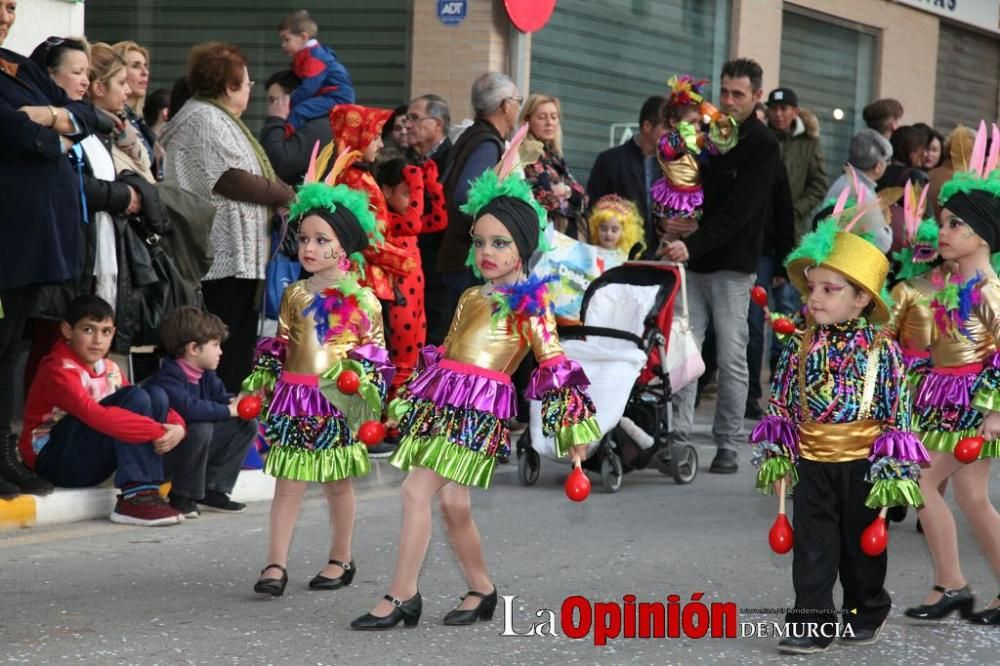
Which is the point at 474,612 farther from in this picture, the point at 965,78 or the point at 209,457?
the point at 965,78

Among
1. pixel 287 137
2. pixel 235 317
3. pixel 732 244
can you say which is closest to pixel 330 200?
pixel 235 317

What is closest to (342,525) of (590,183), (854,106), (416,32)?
(590,183)

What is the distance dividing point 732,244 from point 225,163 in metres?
3.15

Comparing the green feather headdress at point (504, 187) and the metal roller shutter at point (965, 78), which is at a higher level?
the metal roller shutter at point (965, 78)

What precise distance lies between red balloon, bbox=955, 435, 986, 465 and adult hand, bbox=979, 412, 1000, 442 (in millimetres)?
173

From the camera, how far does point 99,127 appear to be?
825 cm

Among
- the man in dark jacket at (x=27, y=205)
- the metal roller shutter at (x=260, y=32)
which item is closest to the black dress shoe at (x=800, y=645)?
the man in dark jacket at (x=27, y=205)

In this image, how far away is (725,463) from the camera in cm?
1031

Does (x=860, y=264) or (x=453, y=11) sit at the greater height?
(x=453, y=11)

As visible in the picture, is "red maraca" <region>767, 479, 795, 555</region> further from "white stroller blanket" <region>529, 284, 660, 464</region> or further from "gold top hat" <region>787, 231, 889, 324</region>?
"white stroller blanket" <region>529, 284, 660, 464</region>

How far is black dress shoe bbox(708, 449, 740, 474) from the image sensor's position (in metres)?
10.3

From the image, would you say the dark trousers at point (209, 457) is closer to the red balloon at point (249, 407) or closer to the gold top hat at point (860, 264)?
the red balloon at point (249, 407)

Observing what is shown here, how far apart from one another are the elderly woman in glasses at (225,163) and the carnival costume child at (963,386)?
413cm

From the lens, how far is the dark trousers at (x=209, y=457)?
324 inches
